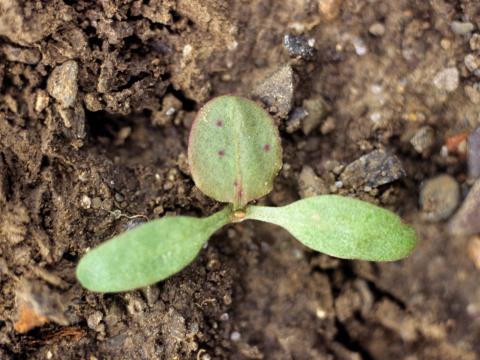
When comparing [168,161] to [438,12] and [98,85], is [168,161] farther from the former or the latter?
[438,12]

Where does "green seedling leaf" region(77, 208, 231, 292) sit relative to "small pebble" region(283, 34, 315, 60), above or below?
below

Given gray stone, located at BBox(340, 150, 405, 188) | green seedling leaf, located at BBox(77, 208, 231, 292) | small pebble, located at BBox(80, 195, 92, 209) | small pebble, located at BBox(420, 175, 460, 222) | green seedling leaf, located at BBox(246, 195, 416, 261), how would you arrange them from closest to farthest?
1. green seedling leaf, located at BBox(77, 208, 231, 292)
2. green seedling leaf, located at BBox(246, 195, 416, 261)
3. small pebble, located at BBox(80, 195, 92, 209)
4. gray stone, located at BBox(340, 150, 405, 188)
5. small pebble, located at BBox(420, 175, 460, 222)

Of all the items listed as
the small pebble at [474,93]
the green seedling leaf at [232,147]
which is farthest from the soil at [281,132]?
the green seedling leaf at [232,147]

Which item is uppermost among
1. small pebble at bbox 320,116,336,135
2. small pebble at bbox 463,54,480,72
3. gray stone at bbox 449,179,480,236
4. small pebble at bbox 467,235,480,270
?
small pebble at bbox 463,54,480,72

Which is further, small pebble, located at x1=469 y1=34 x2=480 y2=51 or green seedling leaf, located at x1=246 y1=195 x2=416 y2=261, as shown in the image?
small pebble, located at x1=469 y1=34 x2=480 y2=51

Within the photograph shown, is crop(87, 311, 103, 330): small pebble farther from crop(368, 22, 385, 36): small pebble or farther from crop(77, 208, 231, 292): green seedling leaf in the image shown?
crop(368, 22, 385, 36): small pebble

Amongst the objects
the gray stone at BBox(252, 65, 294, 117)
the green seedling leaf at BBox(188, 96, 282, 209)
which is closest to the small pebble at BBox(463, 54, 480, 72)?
the gray stone at BBox(252, 65, 294, 117)

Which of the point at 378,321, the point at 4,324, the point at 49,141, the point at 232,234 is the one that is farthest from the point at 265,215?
the point at 4,324
